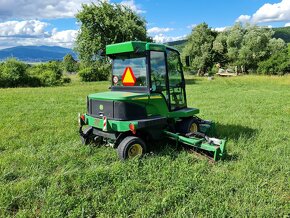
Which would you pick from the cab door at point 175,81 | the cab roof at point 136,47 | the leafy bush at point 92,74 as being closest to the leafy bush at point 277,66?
the leafy bush at point 92,74

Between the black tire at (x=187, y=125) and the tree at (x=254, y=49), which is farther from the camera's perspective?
the tree at (x=254, y=49)

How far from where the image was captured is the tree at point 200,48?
4319 cm

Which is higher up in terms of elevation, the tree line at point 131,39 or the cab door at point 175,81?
the tree line at point 131,39

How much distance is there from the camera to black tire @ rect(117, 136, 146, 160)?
16.5 ft

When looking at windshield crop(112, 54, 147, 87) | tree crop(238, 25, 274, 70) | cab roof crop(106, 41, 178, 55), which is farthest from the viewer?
tree crop(238, 25, 274, 70)

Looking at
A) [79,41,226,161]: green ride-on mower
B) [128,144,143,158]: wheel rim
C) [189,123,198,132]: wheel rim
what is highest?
[79,41,226,161]: green ride-on mower

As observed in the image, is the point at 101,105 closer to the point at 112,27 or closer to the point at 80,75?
the point at 112,27

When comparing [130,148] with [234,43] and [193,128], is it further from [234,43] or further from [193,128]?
[234,43]

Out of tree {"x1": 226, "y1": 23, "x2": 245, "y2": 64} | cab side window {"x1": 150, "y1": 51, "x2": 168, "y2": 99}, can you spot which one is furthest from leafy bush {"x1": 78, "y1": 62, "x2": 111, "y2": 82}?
cab side window {"x1": 150, "y1": 51, "x2": 168, "y2": 99}

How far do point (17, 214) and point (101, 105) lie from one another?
102 inches

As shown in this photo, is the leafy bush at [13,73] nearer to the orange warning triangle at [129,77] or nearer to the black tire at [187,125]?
the orange warning triangle at [129,77]

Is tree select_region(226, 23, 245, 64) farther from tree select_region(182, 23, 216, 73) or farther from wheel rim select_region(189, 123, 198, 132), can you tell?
wheel rim select_region(189, 123, 198, 132)

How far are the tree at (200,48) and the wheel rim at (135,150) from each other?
39.2 m

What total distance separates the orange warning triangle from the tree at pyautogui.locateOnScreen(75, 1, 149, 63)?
19.6 metres
